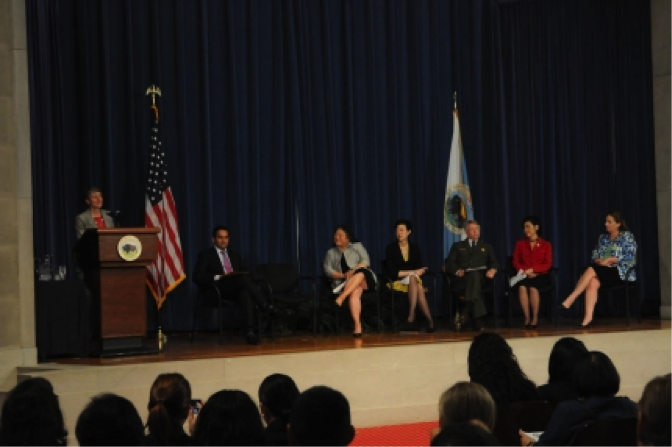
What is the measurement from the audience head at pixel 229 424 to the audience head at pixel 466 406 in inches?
22.0

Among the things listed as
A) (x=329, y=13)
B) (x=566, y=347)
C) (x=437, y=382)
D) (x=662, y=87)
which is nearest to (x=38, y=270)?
(x=437, y=382)

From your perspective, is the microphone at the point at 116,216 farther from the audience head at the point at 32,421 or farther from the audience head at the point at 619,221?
the audience head at the point at 32,421

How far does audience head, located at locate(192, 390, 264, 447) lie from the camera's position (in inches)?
117

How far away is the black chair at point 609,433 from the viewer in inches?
137

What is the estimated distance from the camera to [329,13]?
35.0 feet

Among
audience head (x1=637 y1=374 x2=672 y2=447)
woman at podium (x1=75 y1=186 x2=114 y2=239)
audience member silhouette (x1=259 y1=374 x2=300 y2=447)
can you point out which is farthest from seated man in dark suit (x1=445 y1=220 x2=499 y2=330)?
audience head (x1=637 y1=374 x2=672 y2=447)

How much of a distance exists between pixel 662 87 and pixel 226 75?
4332 mm

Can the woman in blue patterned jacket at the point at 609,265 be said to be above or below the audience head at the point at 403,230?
below

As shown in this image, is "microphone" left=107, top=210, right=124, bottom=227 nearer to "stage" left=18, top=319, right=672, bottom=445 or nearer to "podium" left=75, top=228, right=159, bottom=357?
"podium" left=75, top=228, right=159, bottom=357

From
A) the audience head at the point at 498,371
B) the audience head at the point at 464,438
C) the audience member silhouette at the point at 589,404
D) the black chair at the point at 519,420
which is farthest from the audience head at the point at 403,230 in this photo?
the audience head at the point at 464,438

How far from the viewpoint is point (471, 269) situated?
31.8 feet

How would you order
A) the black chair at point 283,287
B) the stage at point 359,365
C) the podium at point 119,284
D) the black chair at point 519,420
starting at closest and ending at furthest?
the black chair at point 519,420 → the stage at point 359,365 → the podium at point 119,284 → the black chair at point 283,287

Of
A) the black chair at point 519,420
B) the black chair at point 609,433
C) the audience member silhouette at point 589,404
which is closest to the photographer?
the black chair at point 609,433

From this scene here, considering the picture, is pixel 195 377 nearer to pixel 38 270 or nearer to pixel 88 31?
pixel 38 270
